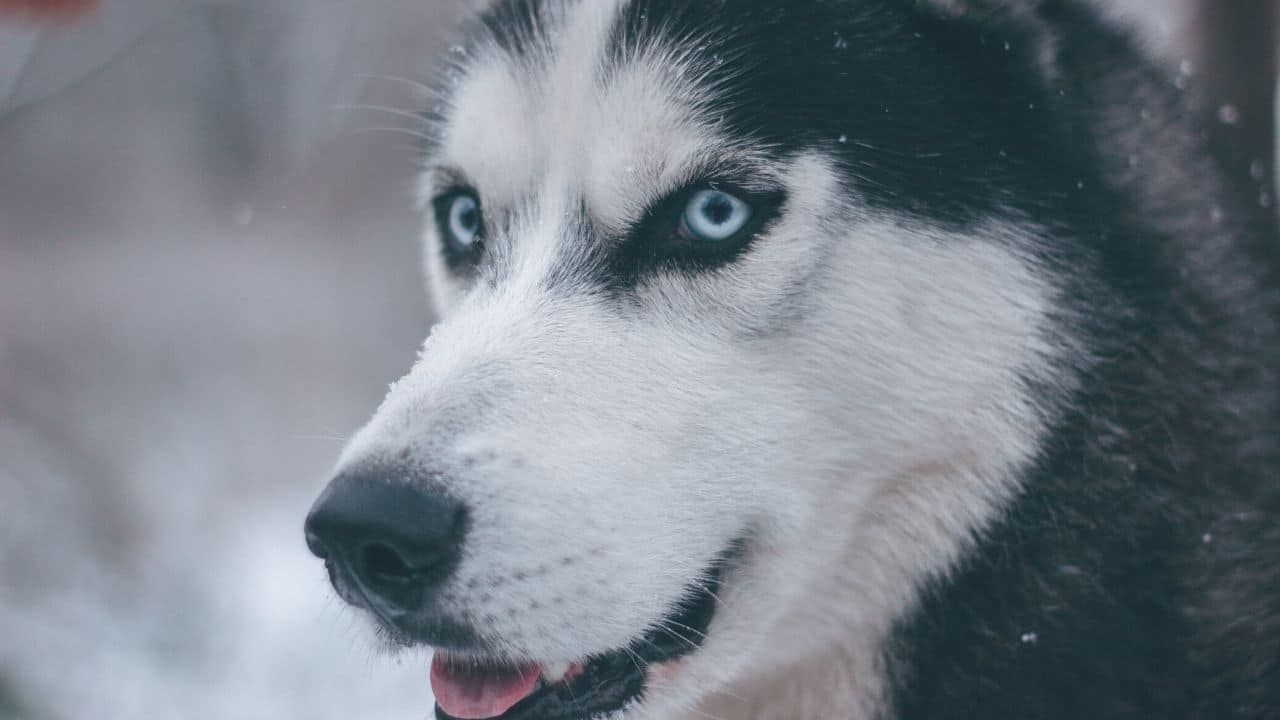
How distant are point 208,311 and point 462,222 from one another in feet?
27.0

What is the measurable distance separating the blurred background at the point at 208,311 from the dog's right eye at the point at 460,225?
0.20m

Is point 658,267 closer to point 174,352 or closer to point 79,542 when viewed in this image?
point 79,542

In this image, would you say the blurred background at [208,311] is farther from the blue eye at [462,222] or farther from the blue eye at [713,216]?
the blue eye at [713,216]

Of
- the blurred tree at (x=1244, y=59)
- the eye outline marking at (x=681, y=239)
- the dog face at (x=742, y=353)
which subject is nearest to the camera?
the dog face at (x=742, y=353)

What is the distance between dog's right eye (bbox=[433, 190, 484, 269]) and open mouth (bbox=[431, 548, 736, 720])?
770mm

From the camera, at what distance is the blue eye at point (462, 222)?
2.11 m

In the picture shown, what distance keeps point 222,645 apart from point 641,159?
368 centimetres

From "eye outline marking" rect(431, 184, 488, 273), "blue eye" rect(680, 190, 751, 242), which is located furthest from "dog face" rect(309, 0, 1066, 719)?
"eye outline marking" rect(431, 184, 488, 273)

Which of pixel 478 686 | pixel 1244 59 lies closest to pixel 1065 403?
pixel 478 686

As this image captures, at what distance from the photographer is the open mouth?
1599 millimetres

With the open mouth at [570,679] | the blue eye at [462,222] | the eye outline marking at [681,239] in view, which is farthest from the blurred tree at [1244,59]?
the open mouth at [570,679]

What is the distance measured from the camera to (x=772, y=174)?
1678mm

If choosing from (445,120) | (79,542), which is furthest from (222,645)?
(445,120)

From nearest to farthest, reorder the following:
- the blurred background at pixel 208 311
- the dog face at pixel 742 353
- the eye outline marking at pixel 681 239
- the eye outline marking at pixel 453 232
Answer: the dog face at pixel 742 353, the eye outline marking at pixel 681 239, the eye outline marking at pixel 453 232, the blurred background at pixel 208 311
